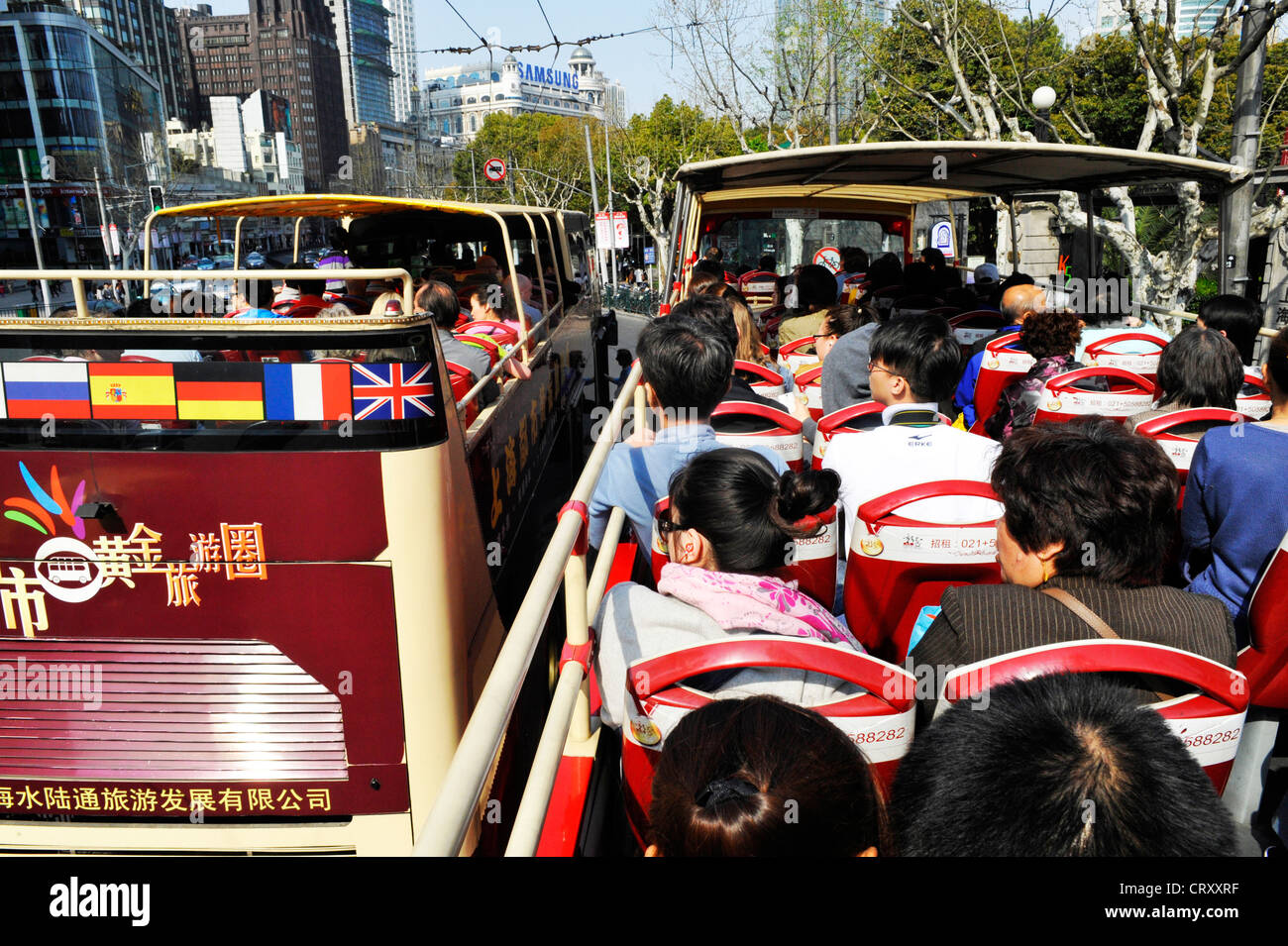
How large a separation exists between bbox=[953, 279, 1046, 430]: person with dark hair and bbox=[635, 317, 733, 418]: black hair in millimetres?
3167

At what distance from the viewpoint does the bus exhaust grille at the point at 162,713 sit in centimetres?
281

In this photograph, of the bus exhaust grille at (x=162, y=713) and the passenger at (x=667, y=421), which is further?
the passenger at (x=667, y=421)

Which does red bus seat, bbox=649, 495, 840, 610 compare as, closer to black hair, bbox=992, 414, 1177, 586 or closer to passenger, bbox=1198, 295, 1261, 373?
black hair, bbox=992, 414, 1177, 586

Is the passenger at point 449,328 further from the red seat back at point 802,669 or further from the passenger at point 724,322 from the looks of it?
the red seat back at point 802,669

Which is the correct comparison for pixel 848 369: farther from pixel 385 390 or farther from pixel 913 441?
pixel 385 390

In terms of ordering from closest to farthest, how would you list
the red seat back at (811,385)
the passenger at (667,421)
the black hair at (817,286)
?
the passenger at (667,421), the red seat back at (811,385), the black hair at (817,286)

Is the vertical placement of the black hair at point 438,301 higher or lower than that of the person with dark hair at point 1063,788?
higher

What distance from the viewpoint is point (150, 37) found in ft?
321

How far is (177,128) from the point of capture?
8956cm

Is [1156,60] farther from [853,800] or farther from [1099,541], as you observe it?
[853,800]

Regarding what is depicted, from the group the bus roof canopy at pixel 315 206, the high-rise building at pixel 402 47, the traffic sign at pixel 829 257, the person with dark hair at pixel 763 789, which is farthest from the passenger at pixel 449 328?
the high-rise building at pixel 402 47

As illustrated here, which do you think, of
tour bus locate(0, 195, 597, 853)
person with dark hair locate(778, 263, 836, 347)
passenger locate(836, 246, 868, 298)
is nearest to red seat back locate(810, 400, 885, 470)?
tour bus locate(0, 195, 597, 853)

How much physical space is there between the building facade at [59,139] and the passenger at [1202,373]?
60937 millimetres

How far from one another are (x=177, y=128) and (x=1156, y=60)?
97.8 metres
